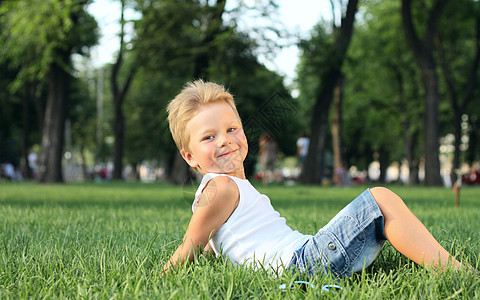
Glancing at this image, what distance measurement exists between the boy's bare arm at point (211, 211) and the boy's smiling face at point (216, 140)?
15 cm

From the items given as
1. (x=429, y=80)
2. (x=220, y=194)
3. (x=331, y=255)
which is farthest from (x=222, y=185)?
(x=429, y=80)

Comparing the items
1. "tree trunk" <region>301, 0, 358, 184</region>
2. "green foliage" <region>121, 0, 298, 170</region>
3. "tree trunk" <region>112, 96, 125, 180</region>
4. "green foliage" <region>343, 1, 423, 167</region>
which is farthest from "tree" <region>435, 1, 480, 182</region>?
"tree trunk" <region>112, 96, 125, 180</region>

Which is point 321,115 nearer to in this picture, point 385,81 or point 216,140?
point 385,81

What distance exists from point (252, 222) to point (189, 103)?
28.6 inches

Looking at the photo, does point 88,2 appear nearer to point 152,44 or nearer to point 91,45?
point 152,44

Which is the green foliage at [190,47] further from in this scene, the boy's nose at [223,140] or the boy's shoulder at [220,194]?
the boy's shoulder at [220,194]

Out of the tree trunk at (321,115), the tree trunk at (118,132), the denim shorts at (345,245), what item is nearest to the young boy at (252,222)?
the denim shorts at (345,245)

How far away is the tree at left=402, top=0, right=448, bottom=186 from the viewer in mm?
19641

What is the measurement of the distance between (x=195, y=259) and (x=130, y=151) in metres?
40.9

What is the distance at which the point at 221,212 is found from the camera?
2.62 metres

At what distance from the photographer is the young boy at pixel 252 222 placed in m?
2.57

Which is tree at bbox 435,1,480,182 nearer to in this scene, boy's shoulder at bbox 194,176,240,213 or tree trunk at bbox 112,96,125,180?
tree trunk at bbox 112,96,125,180

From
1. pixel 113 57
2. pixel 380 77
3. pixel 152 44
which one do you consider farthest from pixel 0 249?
pixel 380 77

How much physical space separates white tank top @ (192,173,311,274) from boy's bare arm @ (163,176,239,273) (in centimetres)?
5
